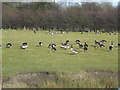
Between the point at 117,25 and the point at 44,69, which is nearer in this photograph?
the point at 44,69

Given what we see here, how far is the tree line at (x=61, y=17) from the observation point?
24859 millimetres

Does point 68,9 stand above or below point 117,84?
above

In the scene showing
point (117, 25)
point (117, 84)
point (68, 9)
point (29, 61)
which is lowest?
point (117, 84)

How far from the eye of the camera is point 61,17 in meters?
25.9

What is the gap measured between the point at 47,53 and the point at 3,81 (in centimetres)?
351

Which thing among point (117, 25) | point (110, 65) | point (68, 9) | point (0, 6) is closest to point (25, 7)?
point (0, 6)

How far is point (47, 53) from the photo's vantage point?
8773 millimetres

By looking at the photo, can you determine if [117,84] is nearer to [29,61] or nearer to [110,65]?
[110,65]

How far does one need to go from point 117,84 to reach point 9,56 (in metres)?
4.58

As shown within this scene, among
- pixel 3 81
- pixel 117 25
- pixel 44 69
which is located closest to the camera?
pixel 3 81

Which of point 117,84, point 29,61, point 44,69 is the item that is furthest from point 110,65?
point 29,61

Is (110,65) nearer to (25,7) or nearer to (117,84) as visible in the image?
(117,84)

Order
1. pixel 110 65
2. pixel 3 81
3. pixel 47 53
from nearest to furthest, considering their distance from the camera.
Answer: pixel 3 81
pixel 110 65
pixel 47 53

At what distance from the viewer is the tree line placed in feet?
81.6
